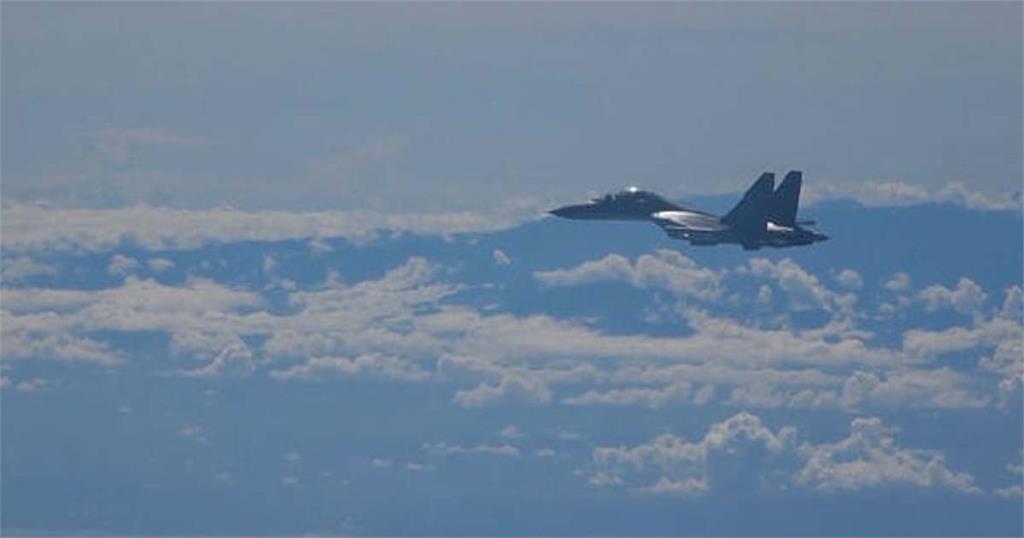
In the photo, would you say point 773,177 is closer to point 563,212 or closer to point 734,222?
point 734,222

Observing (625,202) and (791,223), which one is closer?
(791,223)

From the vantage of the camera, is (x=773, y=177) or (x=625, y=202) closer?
(x=773, y=177)

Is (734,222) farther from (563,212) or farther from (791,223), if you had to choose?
(563,212)

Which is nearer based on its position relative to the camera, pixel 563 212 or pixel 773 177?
pixel 773 177

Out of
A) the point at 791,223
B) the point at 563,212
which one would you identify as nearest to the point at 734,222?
the point at 791,223

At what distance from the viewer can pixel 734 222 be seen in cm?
14912

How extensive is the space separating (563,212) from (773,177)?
48.3 feet

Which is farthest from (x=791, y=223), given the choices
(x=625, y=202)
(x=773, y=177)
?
(x=625, y=202)

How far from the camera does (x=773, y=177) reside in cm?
14988

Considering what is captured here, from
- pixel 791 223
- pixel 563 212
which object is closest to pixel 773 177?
pixel 791 223

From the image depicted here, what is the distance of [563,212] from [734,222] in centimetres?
1396

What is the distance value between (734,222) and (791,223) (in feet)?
9.18

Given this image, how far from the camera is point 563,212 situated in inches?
6314

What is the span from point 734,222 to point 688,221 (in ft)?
12.3
